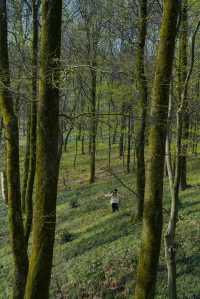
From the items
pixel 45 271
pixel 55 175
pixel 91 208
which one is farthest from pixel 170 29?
pixel 91 208

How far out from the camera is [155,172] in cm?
591

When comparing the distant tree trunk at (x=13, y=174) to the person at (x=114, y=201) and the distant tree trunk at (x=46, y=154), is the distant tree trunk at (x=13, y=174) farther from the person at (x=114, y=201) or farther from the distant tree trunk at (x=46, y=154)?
the person at (x=114, y=201)

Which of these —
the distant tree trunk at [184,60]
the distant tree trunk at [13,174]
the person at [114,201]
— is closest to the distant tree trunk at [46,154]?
the distant tree trunk at [13,174]

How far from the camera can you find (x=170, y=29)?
5.69 m

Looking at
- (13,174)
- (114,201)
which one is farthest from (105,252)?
(13,174)

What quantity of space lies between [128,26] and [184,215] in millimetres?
7849

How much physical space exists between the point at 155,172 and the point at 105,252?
8.46 m

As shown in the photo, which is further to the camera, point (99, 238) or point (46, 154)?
point (99, 238)

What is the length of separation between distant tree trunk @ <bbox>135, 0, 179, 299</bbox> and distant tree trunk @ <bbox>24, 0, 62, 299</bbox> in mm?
1583

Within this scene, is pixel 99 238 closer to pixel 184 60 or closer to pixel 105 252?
pixel 105 252

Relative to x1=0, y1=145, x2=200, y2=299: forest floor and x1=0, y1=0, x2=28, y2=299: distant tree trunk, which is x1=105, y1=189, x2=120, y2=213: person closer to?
x1=0, y1=145, x2=200, y2=299: forest floor

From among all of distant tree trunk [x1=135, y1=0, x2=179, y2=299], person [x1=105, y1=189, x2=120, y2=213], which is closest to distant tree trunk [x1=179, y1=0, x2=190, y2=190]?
distant tree trunk [x1=135, y1=0, x2=179, y2=299]

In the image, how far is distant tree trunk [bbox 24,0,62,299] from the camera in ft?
20.1

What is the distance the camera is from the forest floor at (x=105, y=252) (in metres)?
10.8
